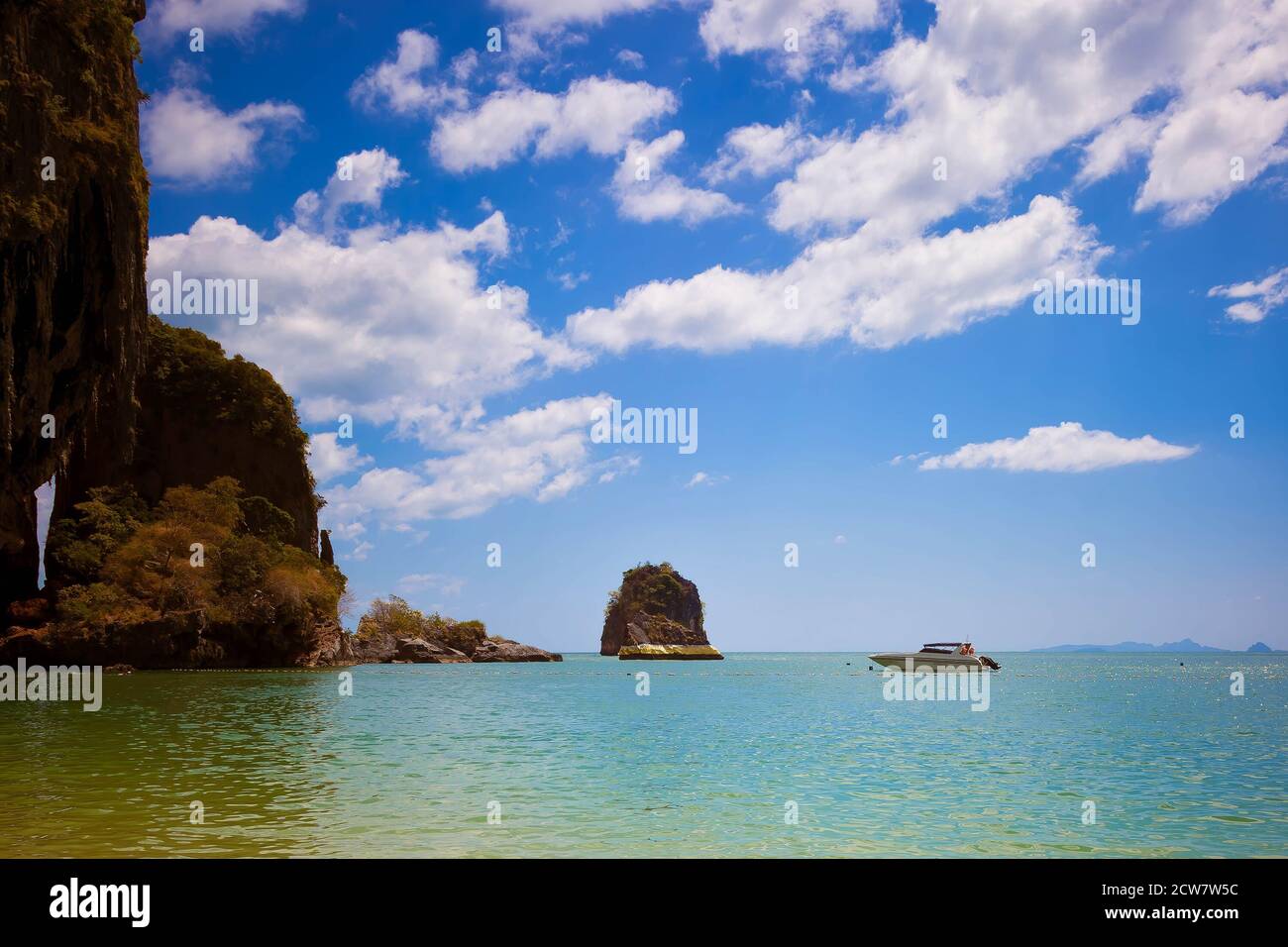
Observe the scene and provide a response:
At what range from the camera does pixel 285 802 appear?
14.5m

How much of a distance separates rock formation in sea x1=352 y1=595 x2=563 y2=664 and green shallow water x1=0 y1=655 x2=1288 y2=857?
265 feet

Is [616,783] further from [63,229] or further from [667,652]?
[667,652]

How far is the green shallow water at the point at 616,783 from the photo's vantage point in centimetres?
1237

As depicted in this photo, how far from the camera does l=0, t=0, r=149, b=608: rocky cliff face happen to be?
1198 inches

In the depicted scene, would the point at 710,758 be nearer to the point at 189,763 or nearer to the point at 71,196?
the point at 189,763

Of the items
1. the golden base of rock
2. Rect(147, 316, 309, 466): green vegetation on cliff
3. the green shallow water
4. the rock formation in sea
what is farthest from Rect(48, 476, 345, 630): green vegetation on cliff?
the golden base of rock

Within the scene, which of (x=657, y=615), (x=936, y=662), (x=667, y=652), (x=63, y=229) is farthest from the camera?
(x=657, y=615)

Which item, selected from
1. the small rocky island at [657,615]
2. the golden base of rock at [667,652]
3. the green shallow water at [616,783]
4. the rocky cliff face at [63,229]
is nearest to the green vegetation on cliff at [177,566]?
the rocky cliff face at [63,229]

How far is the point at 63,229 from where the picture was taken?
1314 inches

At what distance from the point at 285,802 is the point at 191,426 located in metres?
76.1

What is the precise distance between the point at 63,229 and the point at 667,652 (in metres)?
137

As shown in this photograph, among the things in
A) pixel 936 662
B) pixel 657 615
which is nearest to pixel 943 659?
pixel 936 662
